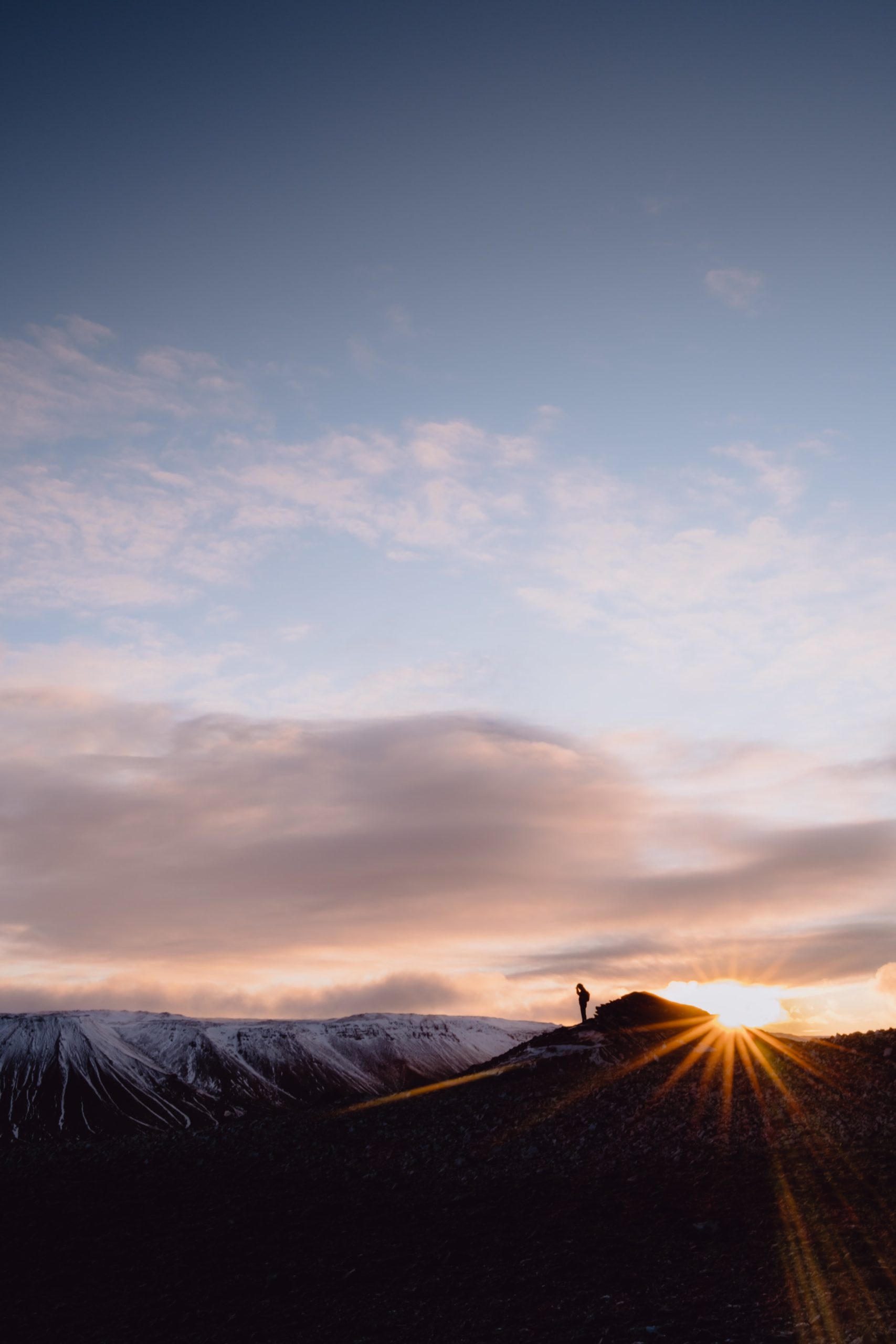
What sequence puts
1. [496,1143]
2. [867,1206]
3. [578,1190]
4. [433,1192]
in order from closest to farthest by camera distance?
[867,1206]
[578,1190]
[433,1192]
[496,1143]

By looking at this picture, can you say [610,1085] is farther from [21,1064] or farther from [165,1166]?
[21,1064]

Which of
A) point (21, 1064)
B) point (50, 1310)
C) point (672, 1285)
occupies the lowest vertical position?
point (21, 1064)

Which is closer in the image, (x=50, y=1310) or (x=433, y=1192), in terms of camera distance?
(x=50, y=1310)

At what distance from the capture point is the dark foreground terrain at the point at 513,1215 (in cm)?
1594

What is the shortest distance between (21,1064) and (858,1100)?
208 meters

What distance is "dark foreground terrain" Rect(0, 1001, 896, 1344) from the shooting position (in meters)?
15.9

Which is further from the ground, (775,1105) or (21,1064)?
(775,1105)

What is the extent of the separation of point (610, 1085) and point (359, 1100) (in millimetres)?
14083

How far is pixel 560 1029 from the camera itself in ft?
136

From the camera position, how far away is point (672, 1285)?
16.1m

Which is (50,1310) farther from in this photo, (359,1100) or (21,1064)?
(21,1064)

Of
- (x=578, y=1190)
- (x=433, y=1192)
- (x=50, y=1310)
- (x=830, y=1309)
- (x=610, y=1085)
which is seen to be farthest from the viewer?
(x=610, y=1085)

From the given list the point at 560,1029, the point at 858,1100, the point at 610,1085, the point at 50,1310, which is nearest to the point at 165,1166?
the point at 50,1310

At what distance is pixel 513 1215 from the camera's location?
2144cm
